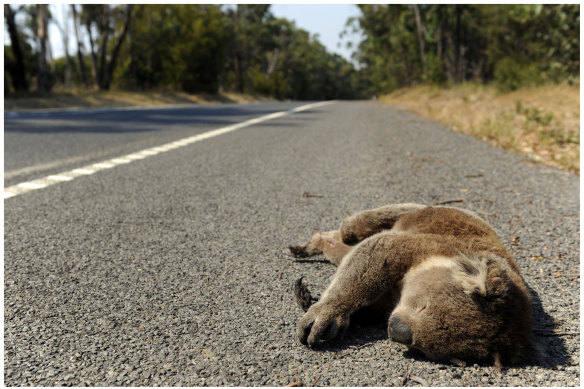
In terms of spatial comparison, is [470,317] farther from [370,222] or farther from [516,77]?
[516,77]

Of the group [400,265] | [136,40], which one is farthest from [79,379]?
[136,40]

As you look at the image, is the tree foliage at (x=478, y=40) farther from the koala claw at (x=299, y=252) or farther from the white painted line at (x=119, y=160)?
the koala claw at (x=299, y=252)

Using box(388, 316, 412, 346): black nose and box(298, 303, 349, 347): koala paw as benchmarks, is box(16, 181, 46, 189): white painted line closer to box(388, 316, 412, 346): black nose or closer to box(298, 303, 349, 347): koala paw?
box(298, 303, 349, 347): koala paw

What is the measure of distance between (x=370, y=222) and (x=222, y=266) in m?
0.89

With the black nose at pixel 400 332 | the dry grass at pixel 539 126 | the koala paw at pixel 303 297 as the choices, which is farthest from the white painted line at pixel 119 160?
the dry grass at pixel 539 126

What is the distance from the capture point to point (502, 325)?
1.82m

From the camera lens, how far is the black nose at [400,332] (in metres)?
1.85

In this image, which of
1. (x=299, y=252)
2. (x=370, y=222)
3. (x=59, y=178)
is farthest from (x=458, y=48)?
(x=299, y=252)

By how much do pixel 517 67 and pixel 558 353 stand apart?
19391mm

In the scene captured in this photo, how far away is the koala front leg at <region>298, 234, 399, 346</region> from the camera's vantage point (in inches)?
80.0

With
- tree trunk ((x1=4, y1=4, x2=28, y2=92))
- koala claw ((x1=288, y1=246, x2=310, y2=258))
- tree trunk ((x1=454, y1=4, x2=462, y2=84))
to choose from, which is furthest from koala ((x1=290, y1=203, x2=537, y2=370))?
tree trunk ((x1=454, y1=4, x2=462, y2=84))

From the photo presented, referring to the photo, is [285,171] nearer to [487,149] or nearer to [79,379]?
[487,149]

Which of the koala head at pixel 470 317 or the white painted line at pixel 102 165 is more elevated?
the white painted line at pixel 102 165

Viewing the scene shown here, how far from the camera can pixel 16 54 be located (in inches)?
930
